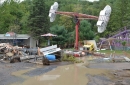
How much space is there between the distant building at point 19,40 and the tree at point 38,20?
1.23 metres

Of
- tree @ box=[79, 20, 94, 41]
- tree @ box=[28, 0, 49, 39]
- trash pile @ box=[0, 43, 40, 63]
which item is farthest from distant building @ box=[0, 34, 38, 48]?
trash pile @ box=[0, 43, 40, 63]

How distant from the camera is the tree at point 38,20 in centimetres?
3953

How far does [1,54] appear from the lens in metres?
25.6

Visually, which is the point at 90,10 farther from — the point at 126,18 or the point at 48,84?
the point at 48,84

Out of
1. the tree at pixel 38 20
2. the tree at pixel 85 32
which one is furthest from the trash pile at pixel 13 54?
the tree at pixel 85 32

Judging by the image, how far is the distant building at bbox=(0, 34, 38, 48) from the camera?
36.0m

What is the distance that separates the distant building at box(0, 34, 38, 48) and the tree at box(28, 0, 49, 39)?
1226mm

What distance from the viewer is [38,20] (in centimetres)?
4016

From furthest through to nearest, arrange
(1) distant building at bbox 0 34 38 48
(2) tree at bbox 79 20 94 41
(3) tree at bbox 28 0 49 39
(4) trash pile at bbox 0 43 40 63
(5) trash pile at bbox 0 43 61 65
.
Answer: (3) tree at bbox 28 0 49 39, (2) tree at bbox 79 20 94 41, (1) distant building at bbox 0 34 38 48, (4) trash pile at bbox 0 43 40 63, (5) trash pile at bbox 0 43 61 65

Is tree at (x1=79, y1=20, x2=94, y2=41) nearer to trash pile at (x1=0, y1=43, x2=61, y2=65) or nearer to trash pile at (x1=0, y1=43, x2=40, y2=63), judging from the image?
trash pile at (x1=0, y1=43, x2=40, y2=63)

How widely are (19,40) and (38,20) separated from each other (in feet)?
16.1

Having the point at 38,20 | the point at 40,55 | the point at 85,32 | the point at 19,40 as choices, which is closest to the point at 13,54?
the point at 40,55

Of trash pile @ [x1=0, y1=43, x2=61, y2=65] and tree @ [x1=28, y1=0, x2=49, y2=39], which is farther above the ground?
tree @ [x1=28, y1=0, x2=49, y2=39]

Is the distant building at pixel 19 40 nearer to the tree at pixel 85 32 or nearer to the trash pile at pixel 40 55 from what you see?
the tree at pixel 85 32
